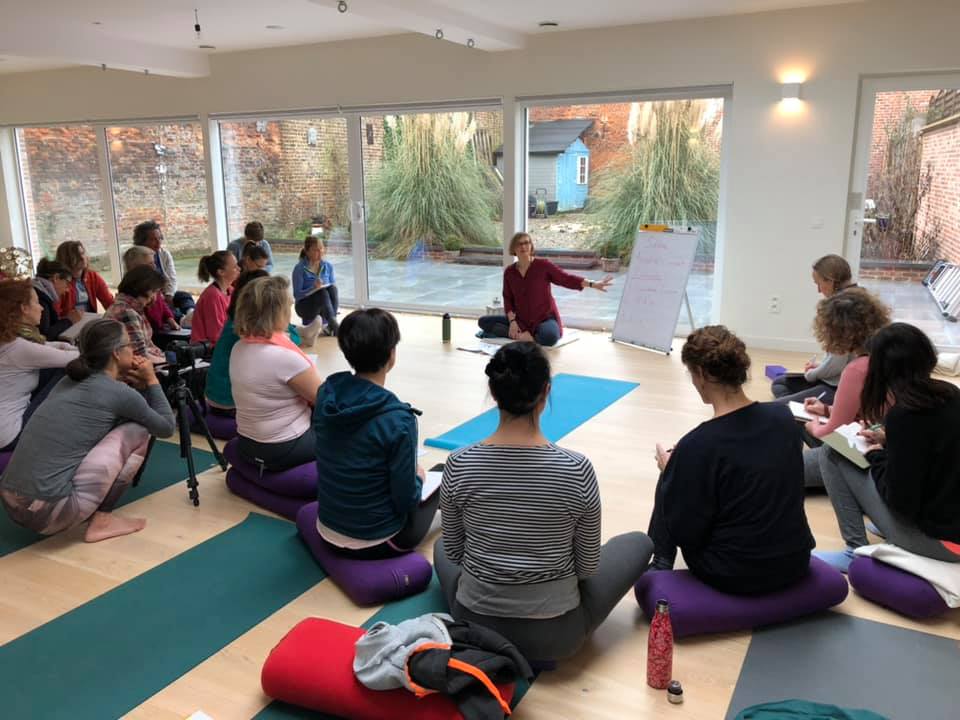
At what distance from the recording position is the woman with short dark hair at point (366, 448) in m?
2.77

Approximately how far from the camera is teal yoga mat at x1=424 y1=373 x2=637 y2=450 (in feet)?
15.0

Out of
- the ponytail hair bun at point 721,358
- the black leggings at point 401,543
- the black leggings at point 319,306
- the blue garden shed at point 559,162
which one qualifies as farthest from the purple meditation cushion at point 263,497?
the blue garden shed at point 559,162

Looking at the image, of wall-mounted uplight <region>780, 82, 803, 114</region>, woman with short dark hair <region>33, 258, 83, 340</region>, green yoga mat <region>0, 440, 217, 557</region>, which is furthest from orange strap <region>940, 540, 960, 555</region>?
woman with short dark hair <region>33, 258, 83, 340</region>

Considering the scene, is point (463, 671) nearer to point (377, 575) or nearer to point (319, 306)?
point (377, 575)

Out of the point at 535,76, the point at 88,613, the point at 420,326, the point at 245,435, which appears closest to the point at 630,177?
the point at 535,76

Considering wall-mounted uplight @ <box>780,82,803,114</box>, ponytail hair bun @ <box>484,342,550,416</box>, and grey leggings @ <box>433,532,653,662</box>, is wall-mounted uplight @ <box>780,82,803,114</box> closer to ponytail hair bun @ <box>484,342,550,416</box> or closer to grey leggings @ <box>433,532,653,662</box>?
grey leggings @ <box>433,532,653,662</box>

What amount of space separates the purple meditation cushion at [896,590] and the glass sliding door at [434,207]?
19.1 ft

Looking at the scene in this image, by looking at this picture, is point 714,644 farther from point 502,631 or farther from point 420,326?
point 420,326

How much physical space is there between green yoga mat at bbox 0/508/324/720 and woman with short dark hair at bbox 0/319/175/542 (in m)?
0.47

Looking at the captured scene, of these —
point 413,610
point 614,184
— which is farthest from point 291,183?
point 413,610

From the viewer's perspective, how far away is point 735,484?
8.01 ft

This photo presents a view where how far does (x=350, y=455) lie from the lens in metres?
2.78

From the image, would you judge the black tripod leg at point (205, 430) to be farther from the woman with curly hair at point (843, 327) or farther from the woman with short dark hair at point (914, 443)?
the woman with short dark hair at point (914, 443)

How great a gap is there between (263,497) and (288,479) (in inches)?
7.3
